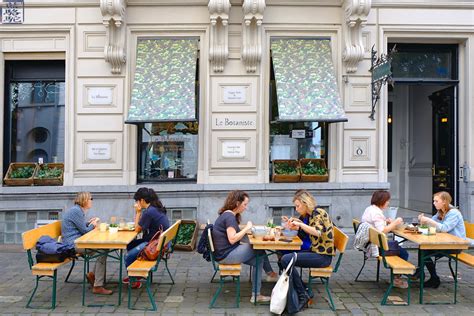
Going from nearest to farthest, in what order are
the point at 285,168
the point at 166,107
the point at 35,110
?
the point at 166,107 < the point at 285,168 < the point at 35,110

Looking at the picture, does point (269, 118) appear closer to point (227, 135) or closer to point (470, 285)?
point (227, 135)

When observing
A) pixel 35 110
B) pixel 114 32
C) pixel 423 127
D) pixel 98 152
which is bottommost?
pixel 98 152

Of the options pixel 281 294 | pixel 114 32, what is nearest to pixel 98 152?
pixel 114 32

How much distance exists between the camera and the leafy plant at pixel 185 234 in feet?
28.9

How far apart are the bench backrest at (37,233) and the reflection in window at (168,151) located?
334 cm

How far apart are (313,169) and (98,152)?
474cm

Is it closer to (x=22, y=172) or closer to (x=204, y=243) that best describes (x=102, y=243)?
(x=204, y=243)

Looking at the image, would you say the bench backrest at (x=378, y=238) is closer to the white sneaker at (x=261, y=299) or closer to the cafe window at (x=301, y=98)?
the white sneaker at (x=261, y=299)

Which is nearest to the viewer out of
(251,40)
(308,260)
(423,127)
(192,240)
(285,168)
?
(308,260)

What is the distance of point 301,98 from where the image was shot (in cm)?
900

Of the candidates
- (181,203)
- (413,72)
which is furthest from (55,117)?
(413,72)

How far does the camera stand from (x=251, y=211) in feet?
30.3

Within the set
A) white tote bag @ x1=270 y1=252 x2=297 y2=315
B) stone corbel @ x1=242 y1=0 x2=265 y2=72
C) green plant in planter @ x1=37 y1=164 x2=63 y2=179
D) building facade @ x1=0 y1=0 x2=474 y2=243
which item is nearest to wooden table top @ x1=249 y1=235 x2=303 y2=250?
white tote bag @ x1=270 y1=252 x2=297 y2=315

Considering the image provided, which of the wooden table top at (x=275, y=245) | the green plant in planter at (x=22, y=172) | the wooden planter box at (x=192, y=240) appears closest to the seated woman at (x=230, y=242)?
the wooden table top at (x=275, y=245)
